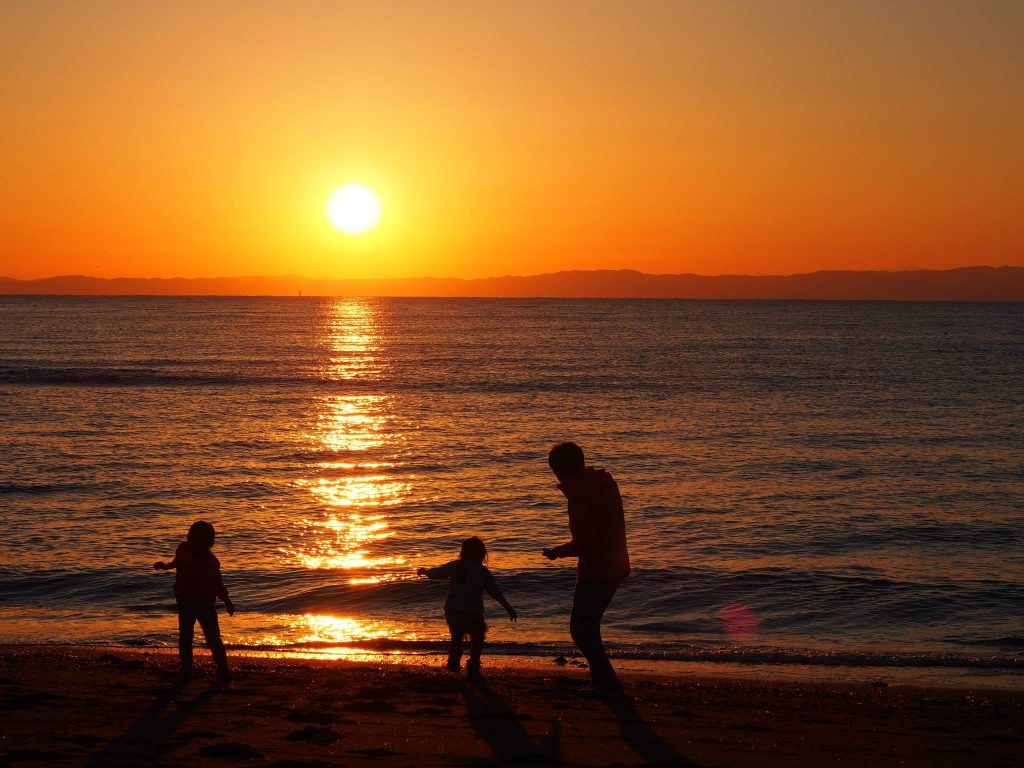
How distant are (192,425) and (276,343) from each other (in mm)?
57520

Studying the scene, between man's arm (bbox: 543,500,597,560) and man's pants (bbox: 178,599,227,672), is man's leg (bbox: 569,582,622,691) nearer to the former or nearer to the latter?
man's arm (bbox: 543,500,597,560)

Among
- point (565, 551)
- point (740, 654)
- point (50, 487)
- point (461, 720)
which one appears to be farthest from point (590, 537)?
point (50, 487)

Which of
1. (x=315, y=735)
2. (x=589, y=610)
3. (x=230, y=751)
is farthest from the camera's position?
(x=589, y=610)

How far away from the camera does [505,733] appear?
6637 millimetres

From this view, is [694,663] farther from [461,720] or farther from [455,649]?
[461,720]

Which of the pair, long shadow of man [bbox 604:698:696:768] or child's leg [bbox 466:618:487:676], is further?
child's leg [bbox 466:618:487:676]

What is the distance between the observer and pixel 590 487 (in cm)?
711

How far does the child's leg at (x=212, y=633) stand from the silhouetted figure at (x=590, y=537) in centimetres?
292

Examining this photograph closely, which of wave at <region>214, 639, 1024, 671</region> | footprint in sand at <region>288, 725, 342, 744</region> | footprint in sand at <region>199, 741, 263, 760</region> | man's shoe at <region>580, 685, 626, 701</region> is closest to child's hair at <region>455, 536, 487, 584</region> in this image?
man's shoe at <region>580, 685, 626, 701</region>

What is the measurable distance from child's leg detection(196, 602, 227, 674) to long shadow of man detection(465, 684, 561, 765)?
2.00 meters

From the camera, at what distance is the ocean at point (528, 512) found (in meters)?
11.5

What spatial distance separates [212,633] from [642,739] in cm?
368

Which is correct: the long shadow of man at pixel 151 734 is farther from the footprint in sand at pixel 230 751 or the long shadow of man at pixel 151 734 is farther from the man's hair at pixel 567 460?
the man's hair at pixel 567 460

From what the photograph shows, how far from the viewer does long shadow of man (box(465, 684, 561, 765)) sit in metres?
6.04
